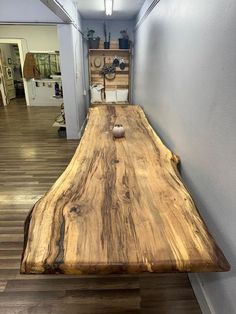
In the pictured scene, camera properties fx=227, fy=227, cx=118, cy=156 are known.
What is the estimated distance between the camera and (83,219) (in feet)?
3.49

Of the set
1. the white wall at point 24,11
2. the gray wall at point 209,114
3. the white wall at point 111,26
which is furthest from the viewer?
the white wall at point 111,26

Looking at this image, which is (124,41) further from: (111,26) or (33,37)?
(33,37)

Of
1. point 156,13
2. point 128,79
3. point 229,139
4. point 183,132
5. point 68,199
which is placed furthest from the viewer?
point 128,79

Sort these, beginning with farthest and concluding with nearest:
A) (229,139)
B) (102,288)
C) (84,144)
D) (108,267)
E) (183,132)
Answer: (84,144) < (183,132) < (102,288) < (229,139) < (108,267)

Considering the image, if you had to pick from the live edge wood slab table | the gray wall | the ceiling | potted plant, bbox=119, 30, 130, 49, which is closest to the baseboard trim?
the gray wall

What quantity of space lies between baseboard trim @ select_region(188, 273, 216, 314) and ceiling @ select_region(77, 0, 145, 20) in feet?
12.6

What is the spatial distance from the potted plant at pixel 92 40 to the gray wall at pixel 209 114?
131 inches

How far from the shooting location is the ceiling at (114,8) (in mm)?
3617

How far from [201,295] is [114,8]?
4428mm

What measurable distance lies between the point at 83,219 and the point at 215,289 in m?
0.83

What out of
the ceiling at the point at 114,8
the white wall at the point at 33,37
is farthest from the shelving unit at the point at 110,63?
the white wall at the point at 33,37

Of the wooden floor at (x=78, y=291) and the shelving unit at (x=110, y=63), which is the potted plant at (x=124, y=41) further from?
the wooden floor at (x=78, y=291)

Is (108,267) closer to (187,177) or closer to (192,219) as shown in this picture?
(192,219)

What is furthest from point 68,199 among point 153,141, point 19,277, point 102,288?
point 153,141
